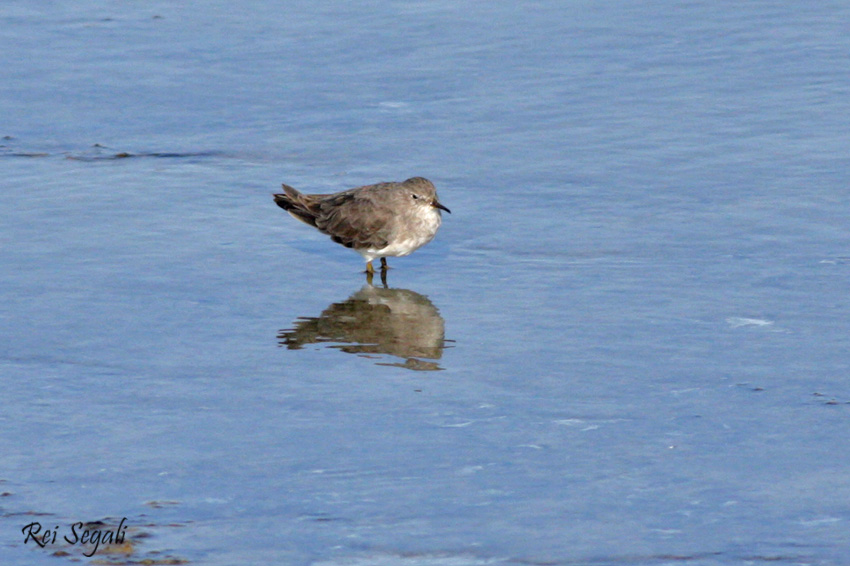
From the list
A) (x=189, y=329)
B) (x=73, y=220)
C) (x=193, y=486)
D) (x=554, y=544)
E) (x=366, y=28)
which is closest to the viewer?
(x=554, y=544)

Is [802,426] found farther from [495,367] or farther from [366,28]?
[366,28]

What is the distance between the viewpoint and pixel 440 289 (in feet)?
33.2

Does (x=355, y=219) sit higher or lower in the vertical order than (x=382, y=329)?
higher

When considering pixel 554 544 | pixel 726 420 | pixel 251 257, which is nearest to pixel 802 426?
pixel 726 420

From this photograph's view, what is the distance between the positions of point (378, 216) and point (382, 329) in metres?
1.59

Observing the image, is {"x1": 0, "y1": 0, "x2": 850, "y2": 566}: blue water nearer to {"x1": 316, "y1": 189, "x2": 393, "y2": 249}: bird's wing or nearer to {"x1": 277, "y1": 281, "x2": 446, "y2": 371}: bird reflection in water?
{"x1": 277, "y1": 281, "x2": 446, "y2": 371}: bird reflection in water

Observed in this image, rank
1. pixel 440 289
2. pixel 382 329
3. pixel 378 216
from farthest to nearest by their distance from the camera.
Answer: pixel 378 216, pixel 440 289, pixel 382 329

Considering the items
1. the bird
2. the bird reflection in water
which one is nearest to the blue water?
the bird reflection in water

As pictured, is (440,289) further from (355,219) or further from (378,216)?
(355,219)

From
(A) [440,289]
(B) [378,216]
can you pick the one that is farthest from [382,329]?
(B) [378,216]

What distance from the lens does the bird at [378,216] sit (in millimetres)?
10586

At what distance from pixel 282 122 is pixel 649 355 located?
685cm

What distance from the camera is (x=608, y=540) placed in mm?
6172

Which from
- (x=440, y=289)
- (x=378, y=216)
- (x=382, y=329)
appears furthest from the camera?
(x=378, y=216)
